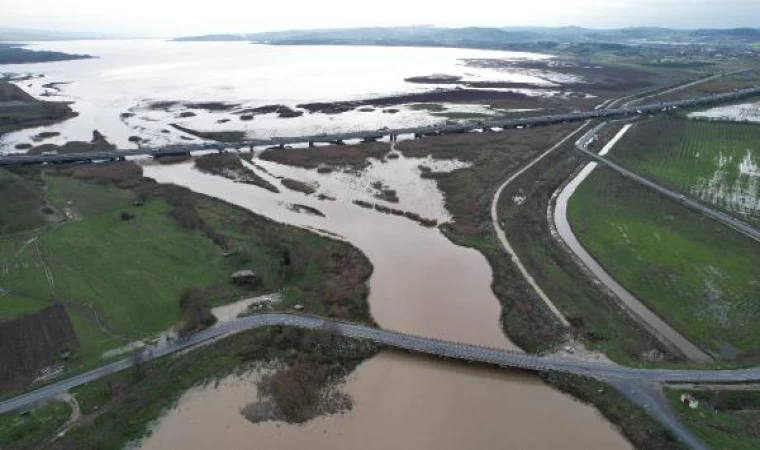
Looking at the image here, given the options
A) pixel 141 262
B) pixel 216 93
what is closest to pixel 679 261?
pixel 141 262

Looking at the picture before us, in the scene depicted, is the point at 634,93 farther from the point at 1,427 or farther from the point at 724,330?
the point at 1,427

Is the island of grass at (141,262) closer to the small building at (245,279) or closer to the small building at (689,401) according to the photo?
the small building at (245,279)

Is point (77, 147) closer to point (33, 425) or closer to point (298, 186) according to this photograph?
point (298, 186)

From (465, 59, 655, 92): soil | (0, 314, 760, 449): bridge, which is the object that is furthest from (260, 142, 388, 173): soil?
(465, 59, 655, 92): soil

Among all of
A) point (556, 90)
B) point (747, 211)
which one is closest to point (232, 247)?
point (747, 211)

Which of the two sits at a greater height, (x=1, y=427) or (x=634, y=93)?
(x=634, y=93)

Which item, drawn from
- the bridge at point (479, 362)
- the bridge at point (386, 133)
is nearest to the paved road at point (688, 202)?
the bridge at point (386, 133)
